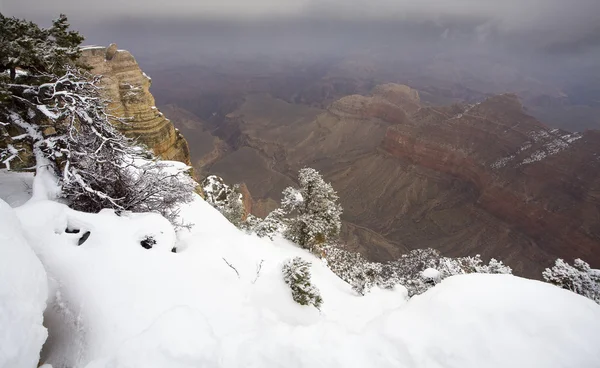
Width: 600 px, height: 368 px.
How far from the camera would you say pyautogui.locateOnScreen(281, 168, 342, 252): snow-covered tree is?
20469 millimetres

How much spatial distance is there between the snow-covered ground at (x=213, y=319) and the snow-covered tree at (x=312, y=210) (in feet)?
41.9

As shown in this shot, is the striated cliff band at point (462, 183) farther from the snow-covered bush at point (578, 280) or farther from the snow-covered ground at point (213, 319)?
the snow-covered ground at point (213, 319)

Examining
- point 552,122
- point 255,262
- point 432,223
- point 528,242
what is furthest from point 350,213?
point 552,122

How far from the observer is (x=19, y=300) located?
4.18 m

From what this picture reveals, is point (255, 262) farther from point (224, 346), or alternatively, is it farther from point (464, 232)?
point (464, 232)

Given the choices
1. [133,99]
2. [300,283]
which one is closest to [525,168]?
[300,283]

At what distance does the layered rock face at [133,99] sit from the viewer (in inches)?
866

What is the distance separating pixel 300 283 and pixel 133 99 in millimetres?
21679

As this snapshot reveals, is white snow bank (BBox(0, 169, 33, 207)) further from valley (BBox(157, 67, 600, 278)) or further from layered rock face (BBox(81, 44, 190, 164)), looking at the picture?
valley (BBox(157, 67, 600, 278))

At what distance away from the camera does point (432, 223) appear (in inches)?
2469

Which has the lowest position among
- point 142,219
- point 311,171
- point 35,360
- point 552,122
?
point 552,122

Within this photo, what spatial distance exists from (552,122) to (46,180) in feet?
779

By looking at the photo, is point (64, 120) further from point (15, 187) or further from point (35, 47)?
point (15, 187)

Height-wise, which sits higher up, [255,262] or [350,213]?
[255,262]
